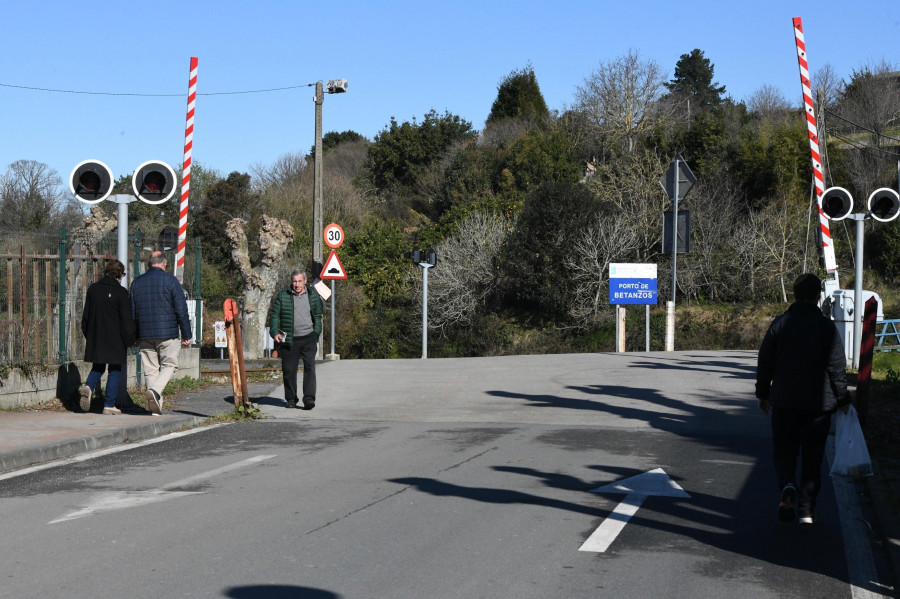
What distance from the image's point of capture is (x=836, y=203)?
15211 millimetres

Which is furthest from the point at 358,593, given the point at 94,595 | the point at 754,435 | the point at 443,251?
the point at 443,251

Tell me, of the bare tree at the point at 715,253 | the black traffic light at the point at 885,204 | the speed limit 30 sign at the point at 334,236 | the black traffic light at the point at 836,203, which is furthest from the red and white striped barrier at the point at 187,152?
the bare tree at the point at 715,253

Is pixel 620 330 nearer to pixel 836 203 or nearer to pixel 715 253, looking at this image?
pixel 715 253

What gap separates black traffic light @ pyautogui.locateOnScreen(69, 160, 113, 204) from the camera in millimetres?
12414

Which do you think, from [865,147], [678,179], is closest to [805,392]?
[678,179]

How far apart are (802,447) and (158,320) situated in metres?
7.92

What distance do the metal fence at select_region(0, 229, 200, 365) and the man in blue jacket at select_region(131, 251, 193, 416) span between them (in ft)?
4.52

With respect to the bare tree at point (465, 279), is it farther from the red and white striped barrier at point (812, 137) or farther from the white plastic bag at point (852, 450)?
the white plastic bag at point (852, 450)

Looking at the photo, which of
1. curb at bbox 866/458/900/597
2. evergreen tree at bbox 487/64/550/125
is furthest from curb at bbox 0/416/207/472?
evergreen tree at bbox 487/64/550/125

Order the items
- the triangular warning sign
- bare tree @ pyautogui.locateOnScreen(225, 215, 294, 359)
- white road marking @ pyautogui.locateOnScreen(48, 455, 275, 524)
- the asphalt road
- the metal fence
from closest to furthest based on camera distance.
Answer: the asphalt road → white road marking @ pyautogui.locateOnScreen(48, 455, 275, 524) → the metal fence → the triangular warning sign → bare tree @ pyautogui.locateOnScreen(225, 215, 294, 359)

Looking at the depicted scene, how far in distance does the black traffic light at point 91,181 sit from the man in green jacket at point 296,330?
2642 millimetres

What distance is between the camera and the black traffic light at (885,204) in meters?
15.5

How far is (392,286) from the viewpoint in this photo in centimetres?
4725

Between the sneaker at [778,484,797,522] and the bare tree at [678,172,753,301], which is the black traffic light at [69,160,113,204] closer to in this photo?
the sneaker at [778,484,797,522]
